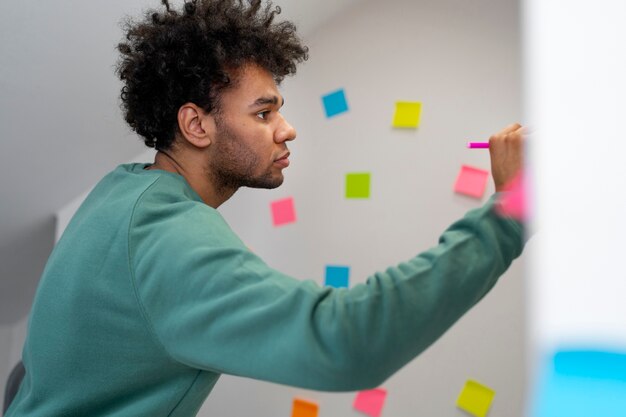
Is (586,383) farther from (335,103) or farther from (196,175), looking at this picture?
(335,103)

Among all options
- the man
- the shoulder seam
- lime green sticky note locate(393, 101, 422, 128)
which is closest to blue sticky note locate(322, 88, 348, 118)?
lime green sticky note locate(393, 101, 422, 128)

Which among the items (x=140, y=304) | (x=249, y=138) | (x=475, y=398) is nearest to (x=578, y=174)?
(x=140, y=304)

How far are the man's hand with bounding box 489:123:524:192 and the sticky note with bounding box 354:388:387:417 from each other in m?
1.11

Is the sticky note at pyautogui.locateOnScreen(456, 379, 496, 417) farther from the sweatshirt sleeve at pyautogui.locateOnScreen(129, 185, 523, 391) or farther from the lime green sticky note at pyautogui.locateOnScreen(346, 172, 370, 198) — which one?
the sweatshirt sleeve at pyautogui.locateOnScreen(129, 185, 523, 391)

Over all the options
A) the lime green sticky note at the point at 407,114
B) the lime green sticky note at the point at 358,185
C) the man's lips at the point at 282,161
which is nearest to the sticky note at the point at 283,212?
the lime green sticky note at the point at 358,185

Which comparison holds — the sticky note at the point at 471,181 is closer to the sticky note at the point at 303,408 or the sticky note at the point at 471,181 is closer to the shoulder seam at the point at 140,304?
the sticky note at the point at 303,408

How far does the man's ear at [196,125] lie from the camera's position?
1.17 m

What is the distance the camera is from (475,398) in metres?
1.71

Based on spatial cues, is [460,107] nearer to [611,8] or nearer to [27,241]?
[27,241]

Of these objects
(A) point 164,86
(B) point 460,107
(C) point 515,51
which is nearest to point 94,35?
(A) point 164,86

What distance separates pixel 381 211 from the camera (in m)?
1.88

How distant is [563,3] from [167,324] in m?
0.57

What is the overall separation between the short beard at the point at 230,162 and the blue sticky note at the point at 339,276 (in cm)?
75

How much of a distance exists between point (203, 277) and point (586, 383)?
1.65 feet
